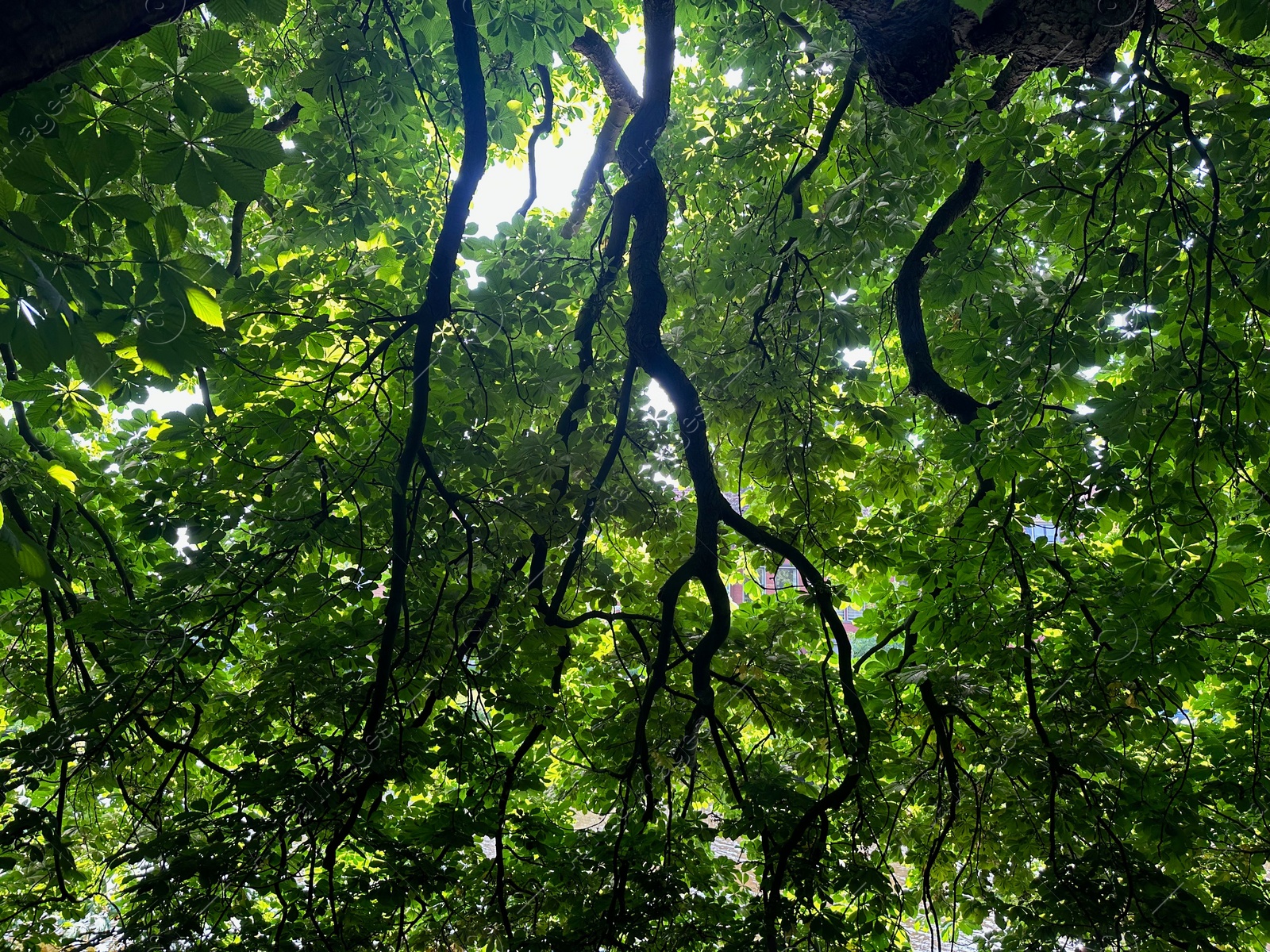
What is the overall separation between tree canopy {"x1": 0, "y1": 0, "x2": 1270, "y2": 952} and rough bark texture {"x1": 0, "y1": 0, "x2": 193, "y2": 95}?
0.44 metres

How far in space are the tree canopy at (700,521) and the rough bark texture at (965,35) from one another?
21 mm

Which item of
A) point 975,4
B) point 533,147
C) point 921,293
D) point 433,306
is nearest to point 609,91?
point 533,147

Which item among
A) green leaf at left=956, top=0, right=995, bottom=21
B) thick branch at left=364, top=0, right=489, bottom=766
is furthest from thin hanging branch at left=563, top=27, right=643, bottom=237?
green leaf at left=956, top=0, right=995, bottom=21

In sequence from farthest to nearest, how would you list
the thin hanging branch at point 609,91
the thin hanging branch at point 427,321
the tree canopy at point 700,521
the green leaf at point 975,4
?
the thin hanging branch at point 609,91
the tree canopy at point 700,521
the thin hanging branch at point 427,321
the green leaf at point 975,4

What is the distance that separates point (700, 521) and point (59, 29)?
2368mm

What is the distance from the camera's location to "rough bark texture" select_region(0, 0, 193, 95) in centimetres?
124

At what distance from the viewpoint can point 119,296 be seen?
1485 millimetres

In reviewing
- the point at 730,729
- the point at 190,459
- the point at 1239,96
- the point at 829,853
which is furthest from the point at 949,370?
the point at 190,459

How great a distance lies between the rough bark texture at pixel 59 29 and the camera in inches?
48.7

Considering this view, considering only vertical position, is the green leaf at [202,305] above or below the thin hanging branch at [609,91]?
below

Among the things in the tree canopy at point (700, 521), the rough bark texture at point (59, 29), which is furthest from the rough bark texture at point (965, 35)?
the rough bark texture at point (59, 29)

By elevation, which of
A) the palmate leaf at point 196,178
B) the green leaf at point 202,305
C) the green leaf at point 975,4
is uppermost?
the green leaf at point 975,4

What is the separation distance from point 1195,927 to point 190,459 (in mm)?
4236

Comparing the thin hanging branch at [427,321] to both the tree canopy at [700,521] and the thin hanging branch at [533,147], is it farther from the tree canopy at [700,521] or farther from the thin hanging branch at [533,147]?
the thin hanging branch at [533,147]
